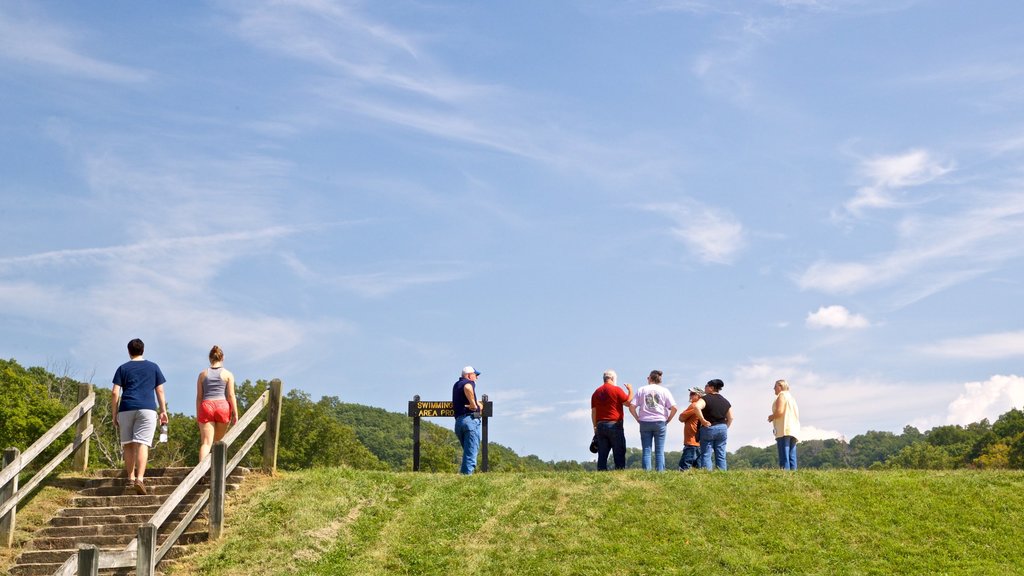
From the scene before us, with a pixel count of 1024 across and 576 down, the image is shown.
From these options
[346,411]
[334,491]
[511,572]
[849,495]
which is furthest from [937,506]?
[346,411]

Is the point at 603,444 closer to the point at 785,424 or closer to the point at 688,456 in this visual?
the point at 688,456

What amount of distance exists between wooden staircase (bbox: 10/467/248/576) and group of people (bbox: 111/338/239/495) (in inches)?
12.1

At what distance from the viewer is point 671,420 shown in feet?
61.4

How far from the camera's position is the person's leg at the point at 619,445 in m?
18.8

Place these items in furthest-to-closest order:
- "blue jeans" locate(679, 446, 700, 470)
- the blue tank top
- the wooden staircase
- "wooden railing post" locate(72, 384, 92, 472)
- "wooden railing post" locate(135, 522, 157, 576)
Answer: "blue jeans" locate(679, 446, 700, 470) < "wooden railing post" locate(72, 384, 92, 472) < the blue tank top < the wooden staircase < "wooden railing post" locate(135, 522, 157, 576)

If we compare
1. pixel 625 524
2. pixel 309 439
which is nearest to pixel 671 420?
pixel 625 524

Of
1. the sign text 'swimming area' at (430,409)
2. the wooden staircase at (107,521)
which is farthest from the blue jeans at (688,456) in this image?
the wooden staircase at (107,521)

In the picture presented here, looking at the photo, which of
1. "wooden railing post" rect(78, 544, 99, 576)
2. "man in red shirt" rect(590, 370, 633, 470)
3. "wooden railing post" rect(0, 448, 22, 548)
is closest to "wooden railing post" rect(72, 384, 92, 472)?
"wooden railing post" rect(0, 448, 22, 548)

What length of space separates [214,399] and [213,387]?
200mm

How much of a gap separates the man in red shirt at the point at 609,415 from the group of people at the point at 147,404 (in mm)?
6676

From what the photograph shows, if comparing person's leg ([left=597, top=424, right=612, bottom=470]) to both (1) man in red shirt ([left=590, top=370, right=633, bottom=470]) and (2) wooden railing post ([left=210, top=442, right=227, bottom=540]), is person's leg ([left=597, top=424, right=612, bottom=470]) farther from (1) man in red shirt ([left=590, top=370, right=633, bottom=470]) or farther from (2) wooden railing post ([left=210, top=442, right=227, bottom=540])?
(2) wooden railing post ([left=210, top=442, right=227, bottom=540])

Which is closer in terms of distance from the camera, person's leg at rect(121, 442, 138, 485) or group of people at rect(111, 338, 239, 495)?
group of people at rect(111, 338, 239, 495)

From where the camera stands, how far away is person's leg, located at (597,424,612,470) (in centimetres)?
1878

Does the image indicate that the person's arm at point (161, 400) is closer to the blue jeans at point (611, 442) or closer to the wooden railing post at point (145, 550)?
the wooden railing post at point (145, 550)
